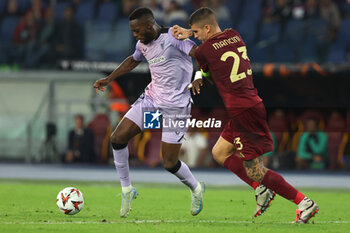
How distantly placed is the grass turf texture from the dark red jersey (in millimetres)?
1267

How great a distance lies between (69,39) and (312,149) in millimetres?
7078

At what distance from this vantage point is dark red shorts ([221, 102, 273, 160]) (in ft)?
23.8

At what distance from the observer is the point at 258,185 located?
786 cm

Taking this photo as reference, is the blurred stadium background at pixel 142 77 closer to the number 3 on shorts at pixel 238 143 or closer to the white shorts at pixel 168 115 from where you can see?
the white shorts at pixel 168 115

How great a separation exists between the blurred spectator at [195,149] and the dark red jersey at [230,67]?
11.1m

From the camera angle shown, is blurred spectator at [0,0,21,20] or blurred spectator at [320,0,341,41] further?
blurred spectator at [0,0,21,20]

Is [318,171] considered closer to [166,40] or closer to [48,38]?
[48,38]

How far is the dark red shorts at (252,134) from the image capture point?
7266 mm

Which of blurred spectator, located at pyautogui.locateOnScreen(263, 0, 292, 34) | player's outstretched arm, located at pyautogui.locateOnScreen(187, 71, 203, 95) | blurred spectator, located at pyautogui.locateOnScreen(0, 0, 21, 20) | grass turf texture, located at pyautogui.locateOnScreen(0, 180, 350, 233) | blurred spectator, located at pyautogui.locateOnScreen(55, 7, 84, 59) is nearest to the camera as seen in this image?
grass turf texture, located at pyautogui.locateOnScreen(0, 180, 350, 233)

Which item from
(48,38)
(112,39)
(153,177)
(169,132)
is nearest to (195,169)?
(153,177)

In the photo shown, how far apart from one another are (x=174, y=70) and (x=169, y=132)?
2.36ft

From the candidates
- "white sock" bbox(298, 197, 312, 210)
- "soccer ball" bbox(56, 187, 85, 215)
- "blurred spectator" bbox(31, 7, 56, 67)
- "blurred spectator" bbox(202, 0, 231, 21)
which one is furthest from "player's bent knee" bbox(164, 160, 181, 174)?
"blurred spectator" bbox(31, 7, 56, 67)

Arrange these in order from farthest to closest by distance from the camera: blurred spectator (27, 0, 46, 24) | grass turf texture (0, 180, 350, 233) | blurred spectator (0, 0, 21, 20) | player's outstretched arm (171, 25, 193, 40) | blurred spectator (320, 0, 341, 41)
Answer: blurred spectator (0, 0, 21, 20) < blurred spectator (27, 0, 46, 24) < blurred spectator (320, 0, 341, 41) < player's outstretched arm (171, 25, 193, 40) < grass turf texture (0, 180, 350, 233)

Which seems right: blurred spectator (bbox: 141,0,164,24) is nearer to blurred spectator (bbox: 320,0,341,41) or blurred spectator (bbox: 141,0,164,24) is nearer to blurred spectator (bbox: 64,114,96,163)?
blurred spectator (bbox: 64,114,96,163)
